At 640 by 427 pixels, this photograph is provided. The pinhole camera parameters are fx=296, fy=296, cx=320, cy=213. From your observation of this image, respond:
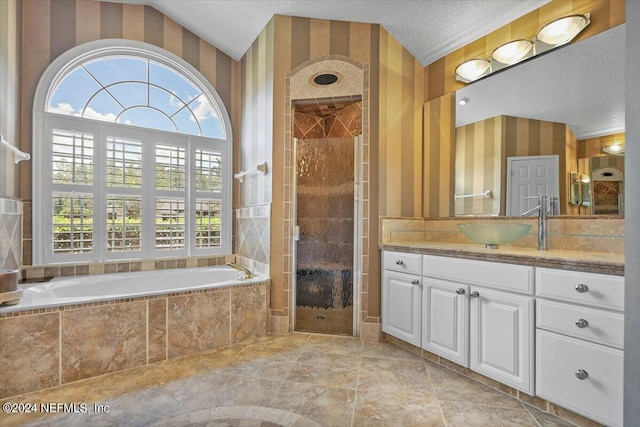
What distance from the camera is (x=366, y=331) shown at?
8.20 feet

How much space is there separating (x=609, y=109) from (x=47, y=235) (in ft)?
14.0

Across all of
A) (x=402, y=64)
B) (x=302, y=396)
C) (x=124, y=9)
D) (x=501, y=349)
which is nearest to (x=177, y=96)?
(x=124, y=9)

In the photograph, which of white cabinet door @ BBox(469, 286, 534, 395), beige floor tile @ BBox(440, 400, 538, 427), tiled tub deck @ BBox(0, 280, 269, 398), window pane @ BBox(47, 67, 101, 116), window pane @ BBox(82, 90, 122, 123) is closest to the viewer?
beige floor tile @ BBox(440, 400, 538, 427)

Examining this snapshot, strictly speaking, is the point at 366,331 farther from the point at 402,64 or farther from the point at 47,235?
the point at 47,235

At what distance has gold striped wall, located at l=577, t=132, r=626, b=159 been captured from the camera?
5.81 ft

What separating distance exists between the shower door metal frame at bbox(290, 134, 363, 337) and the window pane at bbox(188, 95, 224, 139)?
1187mm

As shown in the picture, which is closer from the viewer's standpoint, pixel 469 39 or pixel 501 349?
pixel 501 349

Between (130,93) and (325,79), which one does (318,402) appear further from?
(130,93)

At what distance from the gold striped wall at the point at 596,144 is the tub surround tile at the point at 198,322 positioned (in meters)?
2.67

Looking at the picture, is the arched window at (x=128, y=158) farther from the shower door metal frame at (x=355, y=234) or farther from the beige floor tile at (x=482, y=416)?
the beige floor tile at (x=482, y=416)

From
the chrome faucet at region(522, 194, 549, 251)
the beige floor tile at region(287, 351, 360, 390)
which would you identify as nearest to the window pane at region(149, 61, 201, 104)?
the beige floor tile at region(287, 351, 360, 390)

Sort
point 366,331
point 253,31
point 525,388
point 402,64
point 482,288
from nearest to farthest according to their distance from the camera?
point 525,388
point 482,288
point 366,331
point 402,64
point 253,31

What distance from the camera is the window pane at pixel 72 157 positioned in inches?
102

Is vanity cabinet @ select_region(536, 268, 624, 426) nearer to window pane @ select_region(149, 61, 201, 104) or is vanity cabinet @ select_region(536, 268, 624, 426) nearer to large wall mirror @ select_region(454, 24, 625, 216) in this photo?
large wall mirror @ select_region(454, 24, 625, 216)
